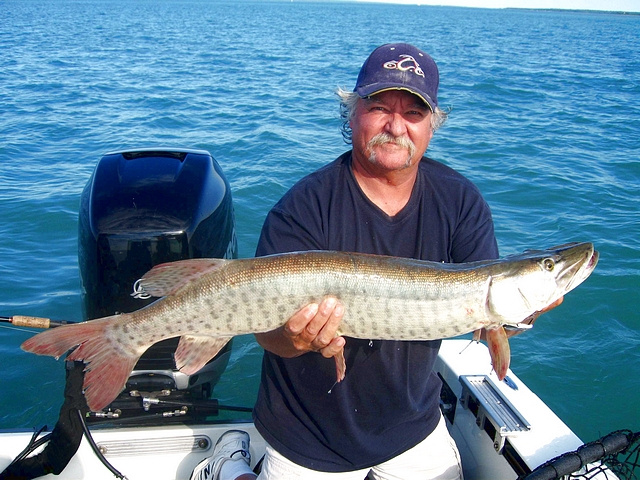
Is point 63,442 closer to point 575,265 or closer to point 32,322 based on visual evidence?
point 32,322

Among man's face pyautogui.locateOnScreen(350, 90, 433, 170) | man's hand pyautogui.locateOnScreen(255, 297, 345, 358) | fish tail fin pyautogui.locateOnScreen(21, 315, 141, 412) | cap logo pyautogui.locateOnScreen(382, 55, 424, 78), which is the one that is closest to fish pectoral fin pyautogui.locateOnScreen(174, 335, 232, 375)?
fish tail fin pyautogui.locateOnScreen(21, 315, 141, 412)

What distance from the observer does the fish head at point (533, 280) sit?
272 cm

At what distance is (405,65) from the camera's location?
304 cm

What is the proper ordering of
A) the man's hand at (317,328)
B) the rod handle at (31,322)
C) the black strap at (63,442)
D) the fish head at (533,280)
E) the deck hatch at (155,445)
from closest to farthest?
the man's hand at (317,328)
the fish head at (533,280)
the black strap at (63,442)
the rod handle at (31,322)
the deck hatch at (155,445)

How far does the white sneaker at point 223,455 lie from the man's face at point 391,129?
1872mm

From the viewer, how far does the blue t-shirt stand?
2.94 metres

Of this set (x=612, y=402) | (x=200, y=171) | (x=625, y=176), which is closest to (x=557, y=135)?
(x=625, y=176)

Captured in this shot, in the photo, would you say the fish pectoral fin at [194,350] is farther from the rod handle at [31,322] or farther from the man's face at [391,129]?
the man's face at [391,129]

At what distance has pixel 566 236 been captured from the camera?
919cm

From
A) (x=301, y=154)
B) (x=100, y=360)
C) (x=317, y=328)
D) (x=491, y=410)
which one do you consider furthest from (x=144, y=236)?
(x=301, y=154)

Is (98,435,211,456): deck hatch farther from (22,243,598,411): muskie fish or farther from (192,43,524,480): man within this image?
(22,243,598,411): muskie fish

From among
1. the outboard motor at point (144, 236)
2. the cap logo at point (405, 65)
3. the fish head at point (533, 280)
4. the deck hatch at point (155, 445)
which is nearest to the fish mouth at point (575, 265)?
the fish head at point (533, 280)

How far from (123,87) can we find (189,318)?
1990 cm

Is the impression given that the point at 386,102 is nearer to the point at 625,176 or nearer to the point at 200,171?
the point at 200,171
